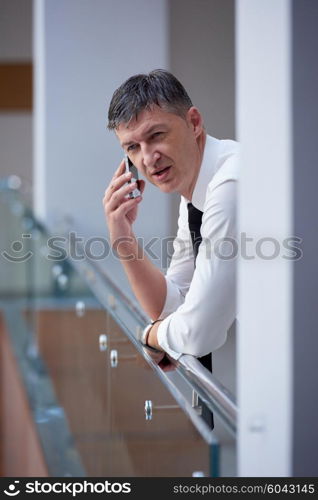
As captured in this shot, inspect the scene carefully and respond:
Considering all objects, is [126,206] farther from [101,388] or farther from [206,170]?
[101,388]

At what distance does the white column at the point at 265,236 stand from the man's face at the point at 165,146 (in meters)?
0.36

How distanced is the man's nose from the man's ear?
89mm

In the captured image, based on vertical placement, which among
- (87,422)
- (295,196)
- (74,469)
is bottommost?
(74,469)

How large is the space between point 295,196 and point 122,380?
98 centimetres

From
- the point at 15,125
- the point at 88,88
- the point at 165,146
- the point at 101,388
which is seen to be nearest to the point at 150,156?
the point at 165,146

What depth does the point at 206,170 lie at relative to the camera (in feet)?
5.29

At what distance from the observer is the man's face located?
1.61 m

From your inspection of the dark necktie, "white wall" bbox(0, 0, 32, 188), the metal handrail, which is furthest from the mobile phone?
"white wall" bbox(0, 0, 32, 188)

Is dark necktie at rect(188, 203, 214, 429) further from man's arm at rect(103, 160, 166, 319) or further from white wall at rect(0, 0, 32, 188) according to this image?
white wall at rect(0, 0, 32, 188)

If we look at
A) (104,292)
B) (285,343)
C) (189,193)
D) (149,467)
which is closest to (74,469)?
(104,292)

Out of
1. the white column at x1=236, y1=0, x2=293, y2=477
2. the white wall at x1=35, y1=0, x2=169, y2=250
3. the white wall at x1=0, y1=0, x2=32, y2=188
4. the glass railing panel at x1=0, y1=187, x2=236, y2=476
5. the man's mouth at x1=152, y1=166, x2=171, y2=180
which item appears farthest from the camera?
the white wall at x1=0, y1=0, x2=32, y2=188

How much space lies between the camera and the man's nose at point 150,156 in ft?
5.32

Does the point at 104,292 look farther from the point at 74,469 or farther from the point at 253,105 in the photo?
the point at 253,105

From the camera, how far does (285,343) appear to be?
1188mm
